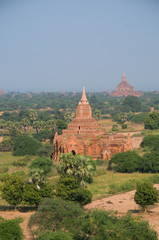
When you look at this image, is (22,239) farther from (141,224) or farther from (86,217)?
(141,224)

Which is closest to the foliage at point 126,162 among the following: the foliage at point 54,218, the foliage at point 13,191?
the foliage at point 13,191

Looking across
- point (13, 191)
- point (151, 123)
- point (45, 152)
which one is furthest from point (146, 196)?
point (151, 123)

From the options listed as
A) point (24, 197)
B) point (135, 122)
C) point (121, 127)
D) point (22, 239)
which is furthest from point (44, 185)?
point (135, 122)

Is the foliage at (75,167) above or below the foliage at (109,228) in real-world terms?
above

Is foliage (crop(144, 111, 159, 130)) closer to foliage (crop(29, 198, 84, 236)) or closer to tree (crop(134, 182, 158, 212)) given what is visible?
tree (crop(134, 182, 158, 212))

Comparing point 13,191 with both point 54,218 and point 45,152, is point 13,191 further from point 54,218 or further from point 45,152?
point 45,152

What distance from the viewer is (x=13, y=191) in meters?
34.6

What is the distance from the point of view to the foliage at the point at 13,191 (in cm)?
3469

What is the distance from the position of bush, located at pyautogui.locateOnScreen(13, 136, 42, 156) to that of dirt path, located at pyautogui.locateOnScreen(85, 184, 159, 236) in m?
30.4

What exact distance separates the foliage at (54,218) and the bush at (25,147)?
39.6m

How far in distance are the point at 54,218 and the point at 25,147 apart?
4187 centimetres

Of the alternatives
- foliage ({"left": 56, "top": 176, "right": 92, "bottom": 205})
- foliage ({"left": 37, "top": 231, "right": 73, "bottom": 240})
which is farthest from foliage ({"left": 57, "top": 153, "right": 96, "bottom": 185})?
foliage ({"left": 37, "top": 231, "right": 73, "bottom": 240})

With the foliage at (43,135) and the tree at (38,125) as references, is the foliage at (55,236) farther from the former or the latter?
the tree at (38,125)

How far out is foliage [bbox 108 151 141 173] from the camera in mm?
51500
